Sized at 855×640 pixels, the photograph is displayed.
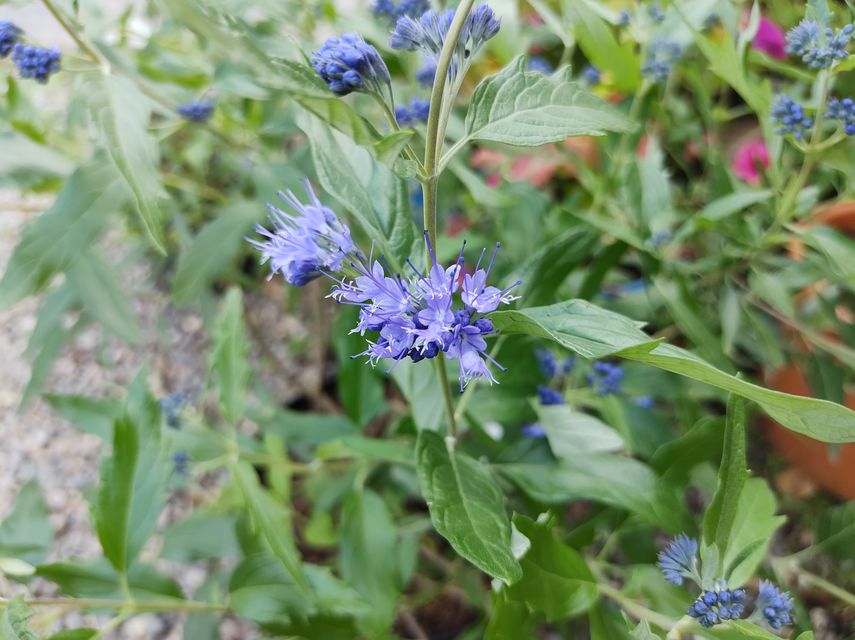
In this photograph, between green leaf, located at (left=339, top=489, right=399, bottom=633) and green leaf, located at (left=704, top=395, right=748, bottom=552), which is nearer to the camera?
green leaf, located at (left=704, top=395, right=748, bottom=552)

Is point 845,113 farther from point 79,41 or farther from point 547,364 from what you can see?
point 79,41

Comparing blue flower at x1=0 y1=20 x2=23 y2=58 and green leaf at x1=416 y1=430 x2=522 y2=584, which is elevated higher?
blue flower at x1=0 y1=20 x2=23 y2=58

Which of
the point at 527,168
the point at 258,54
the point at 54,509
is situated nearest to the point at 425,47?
the point at 258,54

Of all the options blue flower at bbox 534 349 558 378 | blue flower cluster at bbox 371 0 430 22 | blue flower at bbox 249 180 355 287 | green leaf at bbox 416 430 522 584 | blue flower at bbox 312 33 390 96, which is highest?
blue flower cluster at bbox 371 0 430 22

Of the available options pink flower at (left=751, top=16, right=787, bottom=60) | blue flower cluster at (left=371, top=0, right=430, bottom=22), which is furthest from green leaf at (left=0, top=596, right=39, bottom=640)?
pink flower at (left=751, top=16, right=787, bottom=60)

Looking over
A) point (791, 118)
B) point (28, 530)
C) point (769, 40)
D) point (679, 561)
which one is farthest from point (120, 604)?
point (769, 40)

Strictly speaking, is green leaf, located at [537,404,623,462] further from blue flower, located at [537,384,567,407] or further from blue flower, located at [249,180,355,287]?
blue flower, located at [249,180,355,287]

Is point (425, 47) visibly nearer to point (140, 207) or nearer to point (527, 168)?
point (140, 207)
